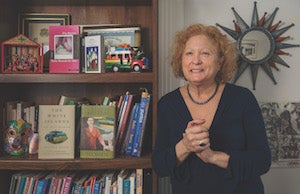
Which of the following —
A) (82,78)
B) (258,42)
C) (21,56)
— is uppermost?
(258,42)

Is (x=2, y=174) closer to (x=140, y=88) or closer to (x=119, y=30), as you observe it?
(x=140, y=88)

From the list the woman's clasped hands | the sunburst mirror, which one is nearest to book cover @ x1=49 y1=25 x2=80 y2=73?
the woman's clasped hands

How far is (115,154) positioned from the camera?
1483 millimetres

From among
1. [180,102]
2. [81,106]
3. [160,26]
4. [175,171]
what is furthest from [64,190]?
[160,26]

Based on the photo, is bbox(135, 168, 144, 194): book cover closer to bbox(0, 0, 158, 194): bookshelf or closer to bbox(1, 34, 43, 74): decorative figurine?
bbox(0, 0, 158, 194): bookshelf

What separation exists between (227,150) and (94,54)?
2.36 ft

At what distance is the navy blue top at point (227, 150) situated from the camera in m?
1.24

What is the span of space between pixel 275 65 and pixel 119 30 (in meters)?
0.86

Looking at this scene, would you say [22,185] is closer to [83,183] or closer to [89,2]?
[83,183]

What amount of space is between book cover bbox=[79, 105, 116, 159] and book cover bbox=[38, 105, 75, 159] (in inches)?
2.1

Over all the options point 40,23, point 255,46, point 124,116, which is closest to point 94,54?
point 124,116

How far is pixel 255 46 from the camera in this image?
5.62 ft

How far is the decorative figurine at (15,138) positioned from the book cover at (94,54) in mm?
413

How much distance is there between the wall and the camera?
5.69 ft
